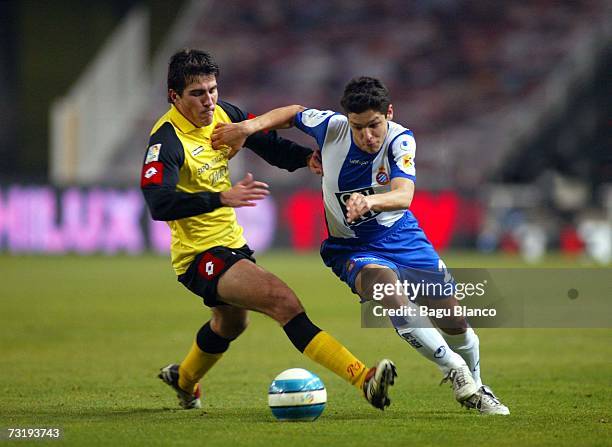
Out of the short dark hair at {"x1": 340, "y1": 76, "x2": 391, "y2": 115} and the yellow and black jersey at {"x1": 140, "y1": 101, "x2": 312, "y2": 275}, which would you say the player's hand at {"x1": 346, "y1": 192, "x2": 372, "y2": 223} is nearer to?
the short dark hair at {"x1": 340, "y1": 76, "x2": 391, "y2": 115}

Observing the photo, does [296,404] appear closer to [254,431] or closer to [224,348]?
[254,431]

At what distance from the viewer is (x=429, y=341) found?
6203 mm

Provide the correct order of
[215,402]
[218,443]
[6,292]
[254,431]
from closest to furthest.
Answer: [218,443] < [254,431] < [215,402] < [6,292]

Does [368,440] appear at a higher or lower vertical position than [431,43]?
lower

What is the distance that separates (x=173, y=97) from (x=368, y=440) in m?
2.41

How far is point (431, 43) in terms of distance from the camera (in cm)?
3075

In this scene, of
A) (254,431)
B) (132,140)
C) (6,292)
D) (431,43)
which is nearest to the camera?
(254,431)

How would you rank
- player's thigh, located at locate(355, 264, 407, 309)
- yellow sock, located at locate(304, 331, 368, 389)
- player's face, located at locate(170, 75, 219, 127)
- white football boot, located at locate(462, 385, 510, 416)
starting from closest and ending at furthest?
yellow sock, located at locate(304, 331, 368, 389) < player's thigh, located at locate(355, 264, 407, 309) < white football boot, located at locate(462, 385, 510, 416) < player's face, located at locate(170, 75, 219, 127)

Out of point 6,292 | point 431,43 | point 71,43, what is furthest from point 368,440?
point 71,43

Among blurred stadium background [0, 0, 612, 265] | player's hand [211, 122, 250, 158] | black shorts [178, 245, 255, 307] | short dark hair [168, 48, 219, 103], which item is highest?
blurred stadium background [0, 0, 612, 265]

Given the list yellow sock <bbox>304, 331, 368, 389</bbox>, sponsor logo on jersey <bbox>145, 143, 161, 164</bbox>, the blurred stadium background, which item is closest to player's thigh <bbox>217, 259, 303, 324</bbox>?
yellow sock <bbox>304, 331, 368, 389</bbox>

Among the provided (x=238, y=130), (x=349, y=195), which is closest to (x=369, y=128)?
(x=349, y=195)

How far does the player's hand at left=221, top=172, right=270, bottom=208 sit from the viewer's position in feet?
19.4

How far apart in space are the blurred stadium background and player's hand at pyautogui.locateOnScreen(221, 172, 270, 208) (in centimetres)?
1815
